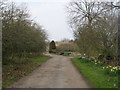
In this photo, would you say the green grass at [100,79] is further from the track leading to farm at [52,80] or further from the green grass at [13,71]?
the green grass at [13,71]

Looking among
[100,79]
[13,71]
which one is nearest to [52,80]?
[100,79]

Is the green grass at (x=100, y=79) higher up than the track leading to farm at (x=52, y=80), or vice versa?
the green grass at (x=100, y=79)

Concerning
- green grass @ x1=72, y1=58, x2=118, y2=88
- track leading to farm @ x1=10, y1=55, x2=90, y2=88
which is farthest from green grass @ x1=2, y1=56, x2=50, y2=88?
green grass @ x1=72, y1=58, x2=118, y2=88

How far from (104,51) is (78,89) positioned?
9.34 m

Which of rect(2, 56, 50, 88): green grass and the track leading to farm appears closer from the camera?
the track leading to farm

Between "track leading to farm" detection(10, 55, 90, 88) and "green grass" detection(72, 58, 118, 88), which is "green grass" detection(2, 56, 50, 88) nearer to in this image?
"track leading to farm" detection(10, 55, 90, 88)

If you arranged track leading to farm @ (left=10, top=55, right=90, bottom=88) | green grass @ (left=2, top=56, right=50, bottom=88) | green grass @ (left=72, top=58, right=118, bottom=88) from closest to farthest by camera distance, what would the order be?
green grass @ (left=72, top=58, right=118, bottom=88)
track leading to farm @ (left=10, top=55, right=90, bottom=88)
green grass @ (left=2, top=56, right=50, bottom=88)

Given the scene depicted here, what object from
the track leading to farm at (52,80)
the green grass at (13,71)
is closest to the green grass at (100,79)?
the track leading to farm at (52,80)

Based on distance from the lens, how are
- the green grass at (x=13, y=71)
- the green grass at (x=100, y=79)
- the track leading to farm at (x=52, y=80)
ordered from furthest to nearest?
the green grass at (x=13, y=71)
the track leading to farm at (x=52, y=80)
the green grass at (x=100, y=79)

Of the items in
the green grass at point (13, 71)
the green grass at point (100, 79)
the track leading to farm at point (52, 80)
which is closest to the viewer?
the green grass at point (100, 79)

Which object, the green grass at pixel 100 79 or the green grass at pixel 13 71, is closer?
the green grass at pixel 100 79

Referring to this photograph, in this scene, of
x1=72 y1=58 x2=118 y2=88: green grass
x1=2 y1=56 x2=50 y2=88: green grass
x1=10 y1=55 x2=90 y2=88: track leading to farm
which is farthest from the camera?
x1=2 y1=56 x2=50 y2=88: green grass

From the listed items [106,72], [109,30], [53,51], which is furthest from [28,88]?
[53,51]

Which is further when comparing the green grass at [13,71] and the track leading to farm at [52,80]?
the green grass at [13,71]
